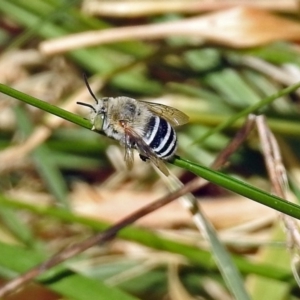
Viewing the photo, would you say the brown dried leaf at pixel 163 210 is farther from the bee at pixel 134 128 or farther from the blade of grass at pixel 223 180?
the blade of grass at pixel 223 180

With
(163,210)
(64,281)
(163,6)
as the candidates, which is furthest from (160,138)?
(163,6)

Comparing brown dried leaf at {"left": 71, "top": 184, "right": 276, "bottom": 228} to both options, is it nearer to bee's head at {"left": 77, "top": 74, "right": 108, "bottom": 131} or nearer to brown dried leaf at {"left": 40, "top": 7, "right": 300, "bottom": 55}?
brown dried leaf at {"left": 40, "top": 7, "right": 300, "bottom": 55}

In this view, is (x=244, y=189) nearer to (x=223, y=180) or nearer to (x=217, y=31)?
(x=223, y=180)

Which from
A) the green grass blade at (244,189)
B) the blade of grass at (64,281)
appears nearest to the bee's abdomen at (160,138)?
the green grass blade at (244,189)

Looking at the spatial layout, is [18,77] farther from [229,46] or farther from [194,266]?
[194,266]

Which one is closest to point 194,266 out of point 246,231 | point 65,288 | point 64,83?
point 246,231

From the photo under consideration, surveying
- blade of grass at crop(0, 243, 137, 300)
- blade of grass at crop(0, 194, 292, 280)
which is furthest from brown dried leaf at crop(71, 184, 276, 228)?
blade of grass at crop(0, 243, 137, 300)

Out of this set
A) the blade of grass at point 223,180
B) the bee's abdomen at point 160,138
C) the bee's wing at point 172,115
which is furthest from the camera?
the bee's wing at point 172,115

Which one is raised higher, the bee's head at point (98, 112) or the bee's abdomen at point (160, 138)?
the bee's head at point (98, 112)
